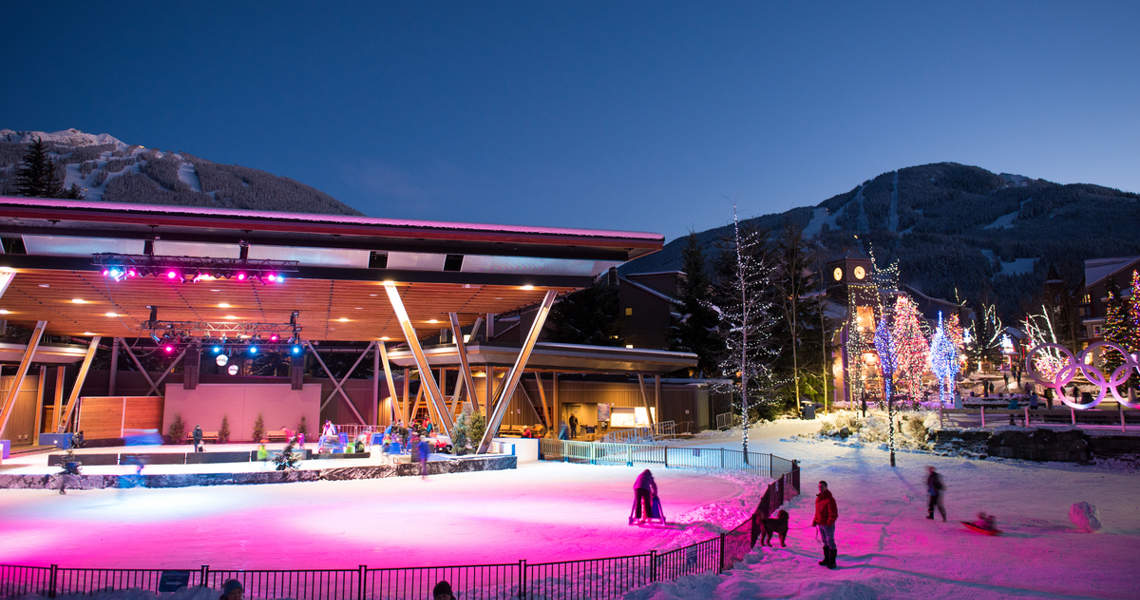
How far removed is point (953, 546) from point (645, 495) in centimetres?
522

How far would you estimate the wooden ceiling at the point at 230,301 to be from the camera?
809 inches

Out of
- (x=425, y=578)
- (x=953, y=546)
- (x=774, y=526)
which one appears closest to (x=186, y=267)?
(x=425, y=578)

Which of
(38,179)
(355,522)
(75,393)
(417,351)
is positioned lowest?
(355,522)

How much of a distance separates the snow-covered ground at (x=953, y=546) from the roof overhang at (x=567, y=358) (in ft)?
41.0

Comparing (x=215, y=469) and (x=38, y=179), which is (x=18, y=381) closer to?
(x=215, y=469)

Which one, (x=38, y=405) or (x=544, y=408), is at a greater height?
(x=38, y=405)

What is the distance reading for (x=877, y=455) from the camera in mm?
28438

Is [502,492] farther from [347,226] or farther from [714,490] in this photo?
[347,226]

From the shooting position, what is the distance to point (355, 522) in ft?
42.9

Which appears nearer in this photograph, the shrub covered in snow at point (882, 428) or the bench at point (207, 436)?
the shrub covered in snow at point (882, 428)

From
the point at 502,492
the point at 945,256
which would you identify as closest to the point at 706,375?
the point at 502,492

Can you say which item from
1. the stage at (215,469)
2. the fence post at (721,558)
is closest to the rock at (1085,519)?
the fence post at (721,558)

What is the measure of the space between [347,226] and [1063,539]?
53.5 feet

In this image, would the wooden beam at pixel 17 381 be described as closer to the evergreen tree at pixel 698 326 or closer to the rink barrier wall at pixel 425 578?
the rink barrier wall at pixel 425 578
